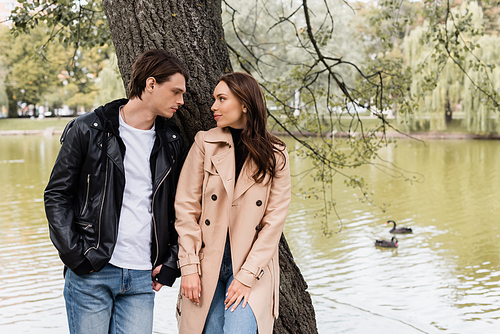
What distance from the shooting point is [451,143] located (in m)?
23.0

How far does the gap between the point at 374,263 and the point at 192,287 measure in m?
5.55

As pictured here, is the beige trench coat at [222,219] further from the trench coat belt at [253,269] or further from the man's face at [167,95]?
the man's face at [167,95]

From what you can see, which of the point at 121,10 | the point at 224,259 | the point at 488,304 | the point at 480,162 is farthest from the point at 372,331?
the point at 480,162

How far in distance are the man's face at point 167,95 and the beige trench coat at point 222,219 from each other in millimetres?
211

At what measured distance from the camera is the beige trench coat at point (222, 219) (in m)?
2.18

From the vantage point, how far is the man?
→ 203 centimetres

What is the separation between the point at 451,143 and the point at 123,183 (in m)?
23.0

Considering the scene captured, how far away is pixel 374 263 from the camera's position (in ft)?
23.9

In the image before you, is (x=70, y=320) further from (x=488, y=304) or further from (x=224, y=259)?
(x=488, y=304)

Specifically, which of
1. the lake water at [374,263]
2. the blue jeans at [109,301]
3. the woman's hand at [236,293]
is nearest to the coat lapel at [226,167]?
the woman's hand at [236,293]

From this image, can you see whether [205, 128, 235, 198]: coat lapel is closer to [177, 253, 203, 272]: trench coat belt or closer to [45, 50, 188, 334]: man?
[45, 50, 188, 334]: man

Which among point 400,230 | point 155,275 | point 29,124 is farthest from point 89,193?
point 29,124

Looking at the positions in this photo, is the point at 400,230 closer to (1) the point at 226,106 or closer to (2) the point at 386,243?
(2) the point at 386,243

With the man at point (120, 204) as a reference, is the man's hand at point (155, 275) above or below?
below
